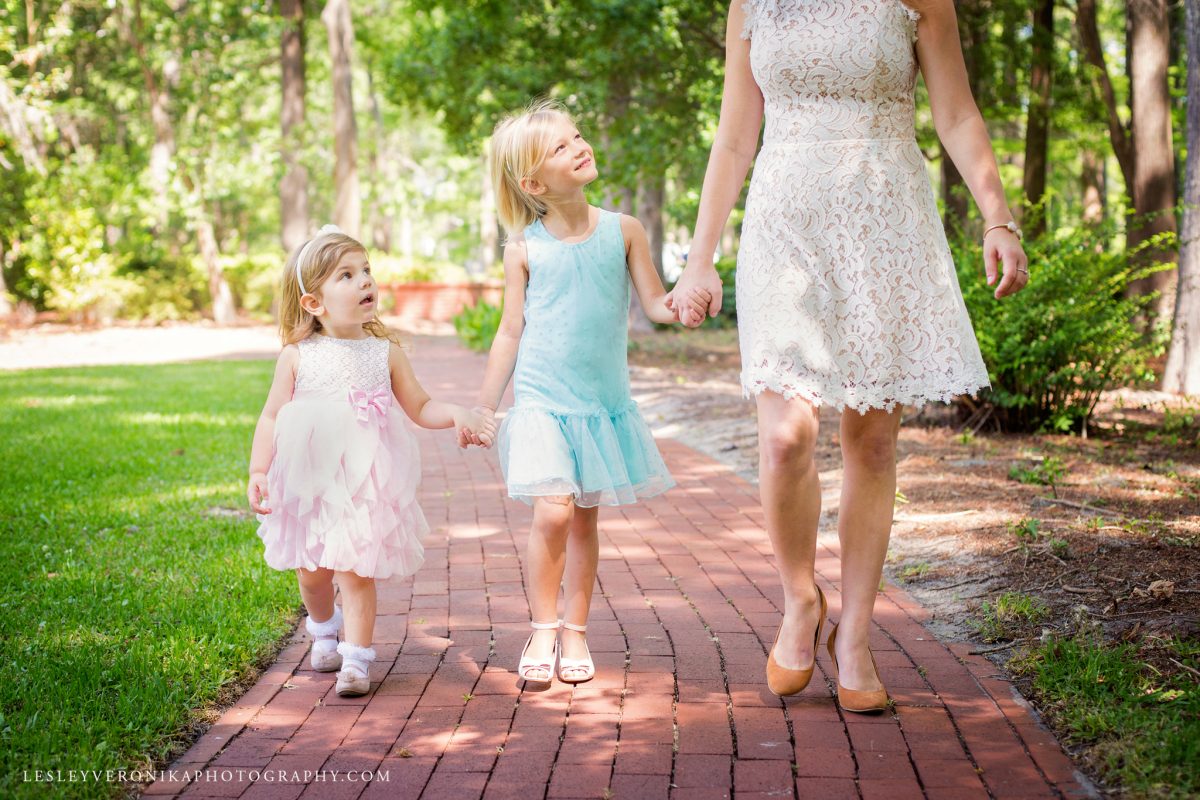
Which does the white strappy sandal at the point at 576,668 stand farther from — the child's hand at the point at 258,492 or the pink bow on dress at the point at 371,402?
the child's hand at the point at 258,492

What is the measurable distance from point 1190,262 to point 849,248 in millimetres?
5909

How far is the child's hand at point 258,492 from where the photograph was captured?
10.5 ft

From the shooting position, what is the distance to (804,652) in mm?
3002

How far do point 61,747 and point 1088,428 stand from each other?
6392mm

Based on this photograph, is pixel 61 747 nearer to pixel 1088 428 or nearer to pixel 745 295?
pixel 745 295

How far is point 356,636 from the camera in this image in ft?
10.7

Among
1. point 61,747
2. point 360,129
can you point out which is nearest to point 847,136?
point 61,747

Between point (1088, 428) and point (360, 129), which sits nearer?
point (1088, 428)

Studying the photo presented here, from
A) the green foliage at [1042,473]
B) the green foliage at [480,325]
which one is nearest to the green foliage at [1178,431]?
the green foliage at [1042,473]

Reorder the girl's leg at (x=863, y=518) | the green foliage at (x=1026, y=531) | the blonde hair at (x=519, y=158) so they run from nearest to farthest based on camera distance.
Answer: the girl's leg at (x=863, y=518) → the blonde hair at (x=519, y=158) → the green foliage at (x=1026, y=531)

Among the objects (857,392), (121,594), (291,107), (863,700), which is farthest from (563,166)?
(291,107)

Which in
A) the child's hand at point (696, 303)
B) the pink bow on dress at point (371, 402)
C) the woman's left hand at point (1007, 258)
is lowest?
the pink bow on dress at point (371, 402)

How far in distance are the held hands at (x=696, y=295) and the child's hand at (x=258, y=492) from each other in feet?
4.14

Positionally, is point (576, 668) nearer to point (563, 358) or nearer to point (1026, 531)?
point (563, 358)
